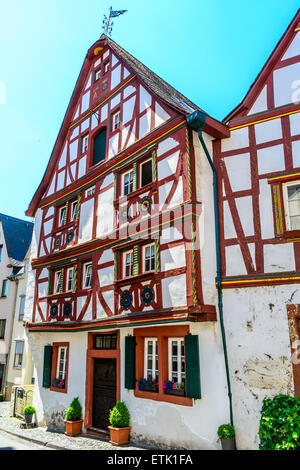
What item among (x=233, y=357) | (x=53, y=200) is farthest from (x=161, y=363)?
(x=53, y=200)

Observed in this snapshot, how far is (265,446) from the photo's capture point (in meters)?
6.91

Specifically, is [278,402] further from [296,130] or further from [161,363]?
[296,130]

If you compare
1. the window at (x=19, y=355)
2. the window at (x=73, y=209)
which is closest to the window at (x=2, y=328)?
the window at (x=19, y=355)

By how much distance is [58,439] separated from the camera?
1101cm

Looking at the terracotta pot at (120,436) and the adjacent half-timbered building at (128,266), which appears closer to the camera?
the adjacent half-timbered building at (128,266)

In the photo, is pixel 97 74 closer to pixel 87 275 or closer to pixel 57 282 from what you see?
pixel 87 275

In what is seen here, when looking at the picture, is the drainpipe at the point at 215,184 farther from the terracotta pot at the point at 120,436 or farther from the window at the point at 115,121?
the window at the point at 115,121

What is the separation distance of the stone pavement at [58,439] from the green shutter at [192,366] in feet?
7.12

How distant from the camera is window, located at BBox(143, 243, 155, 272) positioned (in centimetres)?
999

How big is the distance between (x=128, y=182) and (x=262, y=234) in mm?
4996

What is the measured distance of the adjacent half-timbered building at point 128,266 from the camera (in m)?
8.55

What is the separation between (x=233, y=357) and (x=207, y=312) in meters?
A: 1.15

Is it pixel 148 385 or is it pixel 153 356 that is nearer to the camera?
pixel 148 385

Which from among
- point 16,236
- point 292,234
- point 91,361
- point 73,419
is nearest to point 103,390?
point 91,361
